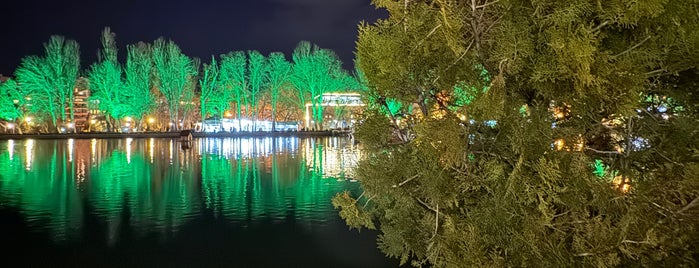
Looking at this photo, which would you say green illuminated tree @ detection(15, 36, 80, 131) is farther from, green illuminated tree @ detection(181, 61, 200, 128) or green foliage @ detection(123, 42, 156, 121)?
green illuminated tree @ detection(181, 61, 200, 128)

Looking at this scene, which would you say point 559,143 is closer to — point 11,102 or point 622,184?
point 622,184

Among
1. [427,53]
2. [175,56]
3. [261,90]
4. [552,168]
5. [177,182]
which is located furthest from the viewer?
[261,90]

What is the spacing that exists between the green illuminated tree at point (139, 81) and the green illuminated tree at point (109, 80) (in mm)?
838

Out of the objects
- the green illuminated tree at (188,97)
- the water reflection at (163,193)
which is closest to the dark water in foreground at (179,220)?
the water reflection at (163,193)

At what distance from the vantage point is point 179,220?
11.7 metres

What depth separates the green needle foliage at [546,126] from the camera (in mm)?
3119

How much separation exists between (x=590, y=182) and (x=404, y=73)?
4.27ft

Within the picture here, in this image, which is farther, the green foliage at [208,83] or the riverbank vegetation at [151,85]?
the green foliage at [208,83]

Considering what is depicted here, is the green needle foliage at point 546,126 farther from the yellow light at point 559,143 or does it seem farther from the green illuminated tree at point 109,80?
the green illuminated tree at point 109,80

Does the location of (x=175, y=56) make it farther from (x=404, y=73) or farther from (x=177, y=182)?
(x=404, y=73)

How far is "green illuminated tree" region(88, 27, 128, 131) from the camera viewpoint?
67375mm

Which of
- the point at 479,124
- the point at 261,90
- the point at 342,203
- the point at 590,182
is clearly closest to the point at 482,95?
the point at 479,124

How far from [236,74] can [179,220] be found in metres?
64.0

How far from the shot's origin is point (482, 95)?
10.9 feet
